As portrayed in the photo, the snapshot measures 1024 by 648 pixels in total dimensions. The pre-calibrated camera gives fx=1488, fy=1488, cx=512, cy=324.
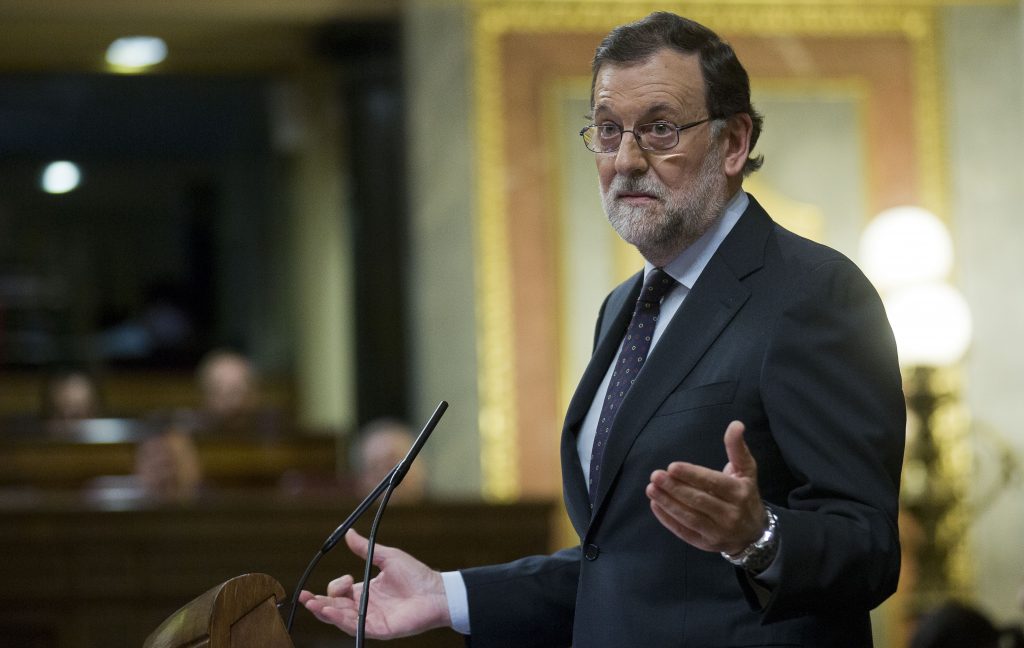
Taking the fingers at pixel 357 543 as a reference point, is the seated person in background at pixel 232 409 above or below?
above

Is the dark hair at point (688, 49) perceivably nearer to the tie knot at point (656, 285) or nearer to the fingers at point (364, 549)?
the tie knot at point (656, 285)

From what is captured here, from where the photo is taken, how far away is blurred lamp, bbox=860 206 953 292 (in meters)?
6.90

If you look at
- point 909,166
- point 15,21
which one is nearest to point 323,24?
point 15,21

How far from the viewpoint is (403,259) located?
27.7 feet

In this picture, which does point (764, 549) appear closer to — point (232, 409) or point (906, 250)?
point (906, 250)

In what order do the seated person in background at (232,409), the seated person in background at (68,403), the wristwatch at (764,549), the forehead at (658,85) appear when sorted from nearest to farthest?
the wristwatch at (764,549), the forehead at (658,85), the seated person in background at (232,409), the seated person in background at (68,403)

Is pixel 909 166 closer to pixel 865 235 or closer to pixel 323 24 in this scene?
pixel 865 235

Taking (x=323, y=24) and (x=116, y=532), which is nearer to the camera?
(x=116, y=532)

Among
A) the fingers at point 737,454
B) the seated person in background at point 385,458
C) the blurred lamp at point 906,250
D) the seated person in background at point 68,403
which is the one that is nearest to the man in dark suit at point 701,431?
the fingers at point 737,454

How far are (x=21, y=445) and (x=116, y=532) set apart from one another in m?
3.57

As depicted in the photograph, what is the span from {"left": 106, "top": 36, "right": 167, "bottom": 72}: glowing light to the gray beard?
976 cm

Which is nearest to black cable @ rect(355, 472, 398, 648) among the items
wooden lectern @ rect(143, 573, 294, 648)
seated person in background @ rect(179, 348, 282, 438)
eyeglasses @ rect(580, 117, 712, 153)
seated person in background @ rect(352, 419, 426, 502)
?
wooden lectern @ rect(143, 573, 294, 648)

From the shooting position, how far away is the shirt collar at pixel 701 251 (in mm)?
1963

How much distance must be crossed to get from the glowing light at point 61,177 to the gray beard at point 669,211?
1473cm
